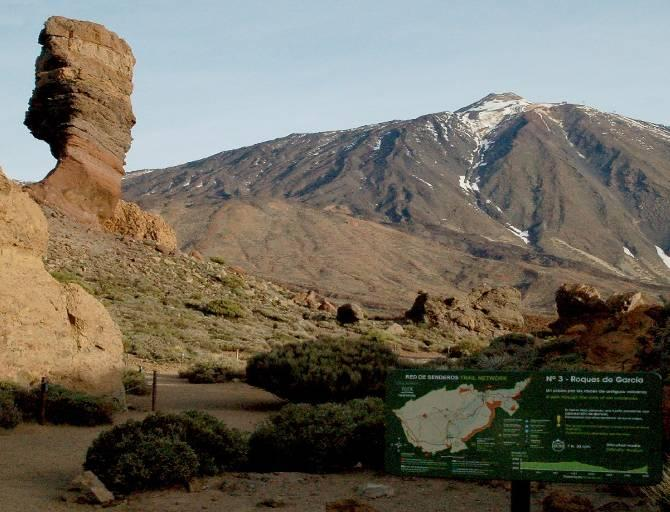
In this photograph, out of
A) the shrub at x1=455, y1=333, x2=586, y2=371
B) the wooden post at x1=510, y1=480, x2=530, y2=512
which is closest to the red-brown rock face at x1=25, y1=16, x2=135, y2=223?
the shrub at x1=455, y1=333, x2=586, y2=371

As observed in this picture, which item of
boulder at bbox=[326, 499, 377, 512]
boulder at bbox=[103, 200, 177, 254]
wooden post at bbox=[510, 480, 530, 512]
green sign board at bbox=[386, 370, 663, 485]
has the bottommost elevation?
boulder at bbox=[326, 499, 377, 512]

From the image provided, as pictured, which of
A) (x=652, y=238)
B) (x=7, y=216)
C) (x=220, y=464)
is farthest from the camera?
(x=652, y=238)

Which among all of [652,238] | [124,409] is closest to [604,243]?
[652,238]

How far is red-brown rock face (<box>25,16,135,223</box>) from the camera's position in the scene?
35.4 metres

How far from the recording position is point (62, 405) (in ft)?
41.5

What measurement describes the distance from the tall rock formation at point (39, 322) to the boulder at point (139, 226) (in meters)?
26.8

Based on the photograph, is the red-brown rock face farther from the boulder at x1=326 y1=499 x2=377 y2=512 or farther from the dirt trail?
the boulder at x1=326 y1=499 x2=377 y2=512

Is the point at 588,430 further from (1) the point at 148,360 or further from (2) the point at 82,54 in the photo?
(2) the point at 82,54

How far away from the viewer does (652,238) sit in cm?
15400

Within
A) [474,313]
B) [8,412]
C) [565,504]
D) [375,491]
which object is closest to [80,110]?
[474,313]

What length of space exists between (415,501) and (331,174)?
171266 millimetres

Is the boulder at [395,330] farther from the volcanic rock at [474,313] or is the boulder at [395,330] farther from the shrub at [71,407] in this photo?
the shrub at [71,407]

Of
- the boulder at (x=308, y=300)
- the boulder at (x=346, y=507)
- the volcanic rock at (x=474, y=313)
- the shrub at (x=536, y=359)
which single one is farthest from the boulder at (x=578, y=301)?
the boulder at (x=346, y=507)

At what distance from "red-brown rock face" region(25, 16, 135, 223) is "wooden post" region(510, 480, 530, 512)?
32442 mm
